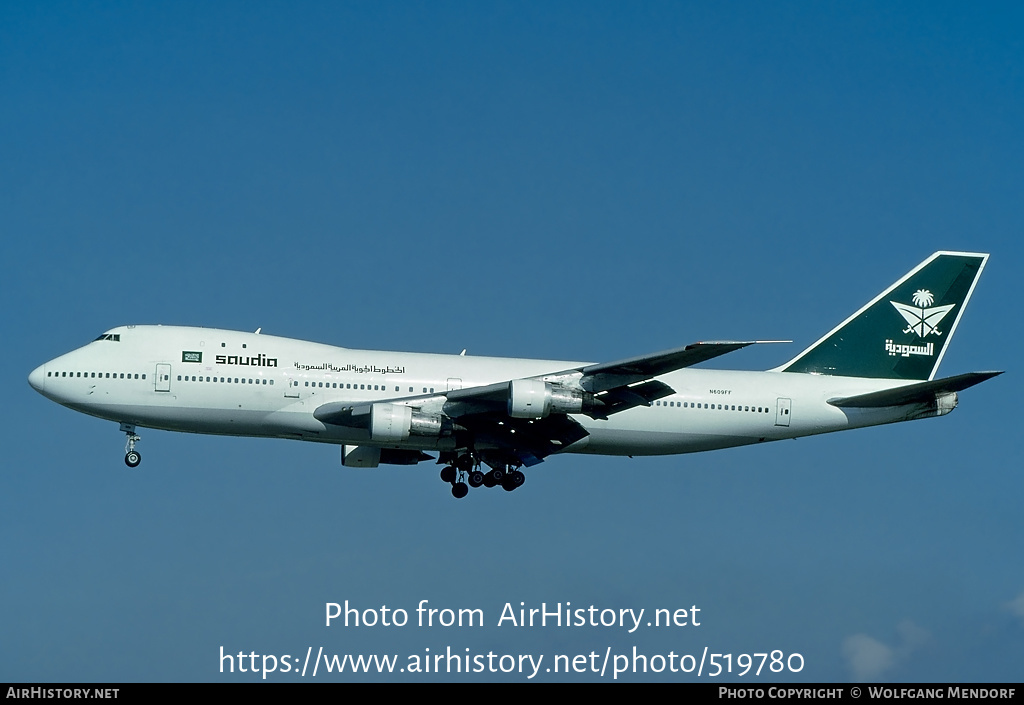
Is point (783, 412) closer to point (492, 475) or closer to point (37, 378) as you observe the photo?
point (492, 475)

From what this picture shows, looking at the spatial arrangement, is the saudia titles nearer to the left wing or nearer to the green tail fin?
the left wing

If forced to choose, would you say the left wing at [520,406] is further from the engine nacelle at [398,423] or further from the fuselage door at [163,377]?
the fuselage door at [163,377]

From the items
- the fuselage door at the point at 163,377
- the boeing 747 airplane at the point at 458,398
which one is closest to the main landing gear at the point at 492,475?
the boeing 747 airplane at the point at 458,398

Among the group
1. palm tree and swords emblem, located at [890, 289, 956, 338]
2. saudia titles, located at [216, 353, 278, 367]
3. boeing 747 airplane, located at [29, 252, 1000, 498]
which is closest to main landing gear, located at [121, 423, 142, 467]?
boeing 747 airplane, located at [29, 252, 1000, 498]

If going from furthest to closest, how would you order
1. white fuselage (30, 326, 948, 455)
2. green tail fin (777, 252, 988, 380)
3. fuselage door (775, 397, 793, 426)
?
green tail fin (777, 252, 988, 380) < fuselage door (775, 397, 793, 426) < white fuselage (30, 326, 948, 455)

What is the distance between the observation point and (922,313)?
51.6m

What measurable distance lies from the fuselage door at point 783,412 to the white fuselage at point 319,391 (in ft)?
0.12

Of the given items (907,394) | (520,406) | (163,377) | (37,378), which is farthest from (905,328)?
(37,378)

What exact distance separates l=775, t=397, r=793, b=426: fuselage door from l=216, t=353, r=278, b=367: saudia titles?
17890 millimetres

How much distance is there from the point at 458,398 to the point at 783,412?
40.4 ft

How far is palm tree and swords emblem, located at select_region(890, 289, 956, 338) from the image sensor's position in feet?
169
